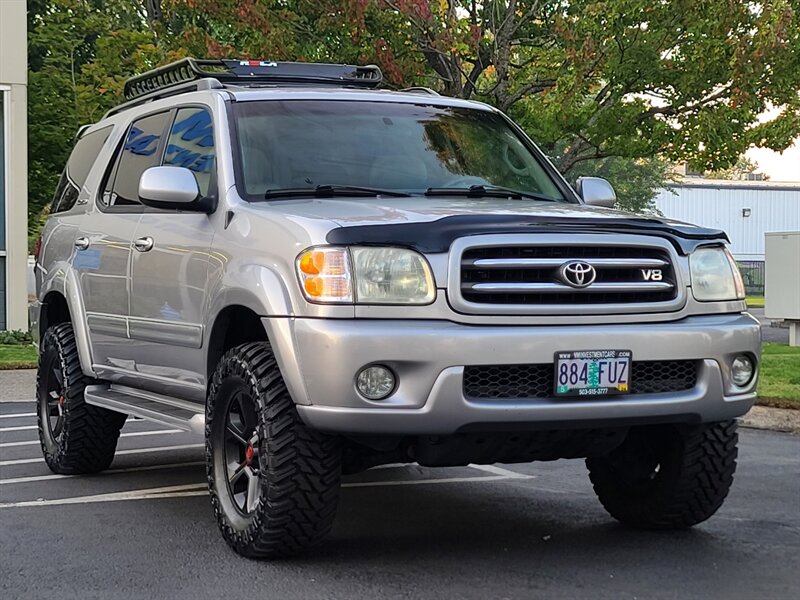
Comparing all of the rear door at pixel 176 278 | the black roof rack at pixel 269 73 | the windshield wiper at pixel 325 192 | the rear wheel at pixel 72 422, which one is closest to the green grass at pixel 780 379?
the black roof rack at pixel 269 73

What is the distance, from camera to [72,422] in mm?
7613

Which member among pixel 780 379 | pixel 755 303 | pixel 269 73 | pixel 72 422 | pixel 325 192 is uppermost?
pixel 269 73

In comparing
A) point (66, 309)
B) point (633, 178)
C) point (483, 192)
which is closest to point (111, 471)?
point (66, 309)

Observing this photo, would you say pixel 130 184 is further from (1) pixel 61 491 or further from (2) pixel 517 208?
(2) pixel 517 208

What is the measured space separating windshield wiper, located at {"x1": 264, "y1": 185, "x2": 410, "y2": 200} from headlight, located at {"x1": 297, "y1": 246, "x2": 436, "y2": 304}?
91 centimetres

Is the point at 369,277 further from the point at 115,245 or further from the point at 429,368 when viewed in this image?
the point at 115,245

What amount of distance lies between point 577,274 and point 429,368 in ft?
2.38

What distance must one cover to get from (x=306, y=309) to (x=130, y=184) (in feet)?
8.80

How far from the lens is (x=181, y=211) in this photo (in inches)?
244

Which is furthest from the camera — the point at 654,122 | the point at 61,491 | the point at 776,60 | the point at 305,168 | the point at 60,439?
the point at 654,122

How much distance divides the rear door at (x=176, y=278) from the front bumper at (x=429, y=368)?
38.5 inches

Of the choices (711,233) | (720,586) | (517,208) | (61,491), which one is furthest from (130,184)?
(720,586)

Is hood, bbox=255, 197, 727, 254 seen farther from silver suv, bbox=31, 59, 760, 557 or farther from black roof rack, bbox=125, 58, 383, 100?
black roof rack, bbox=125, 58, 383, 100

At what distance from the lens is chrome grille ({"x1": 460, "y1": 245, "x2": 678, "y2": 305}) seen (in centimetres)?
503
